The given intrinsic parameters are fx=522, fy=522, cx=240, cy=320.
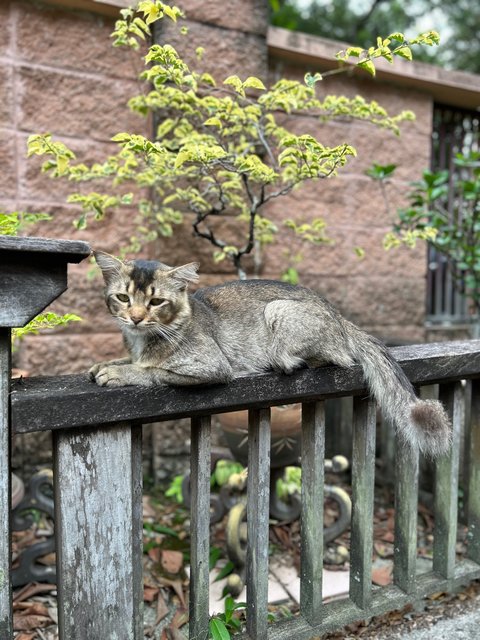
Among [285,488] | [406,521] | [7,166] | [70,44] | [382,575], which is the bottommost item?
[382,575]

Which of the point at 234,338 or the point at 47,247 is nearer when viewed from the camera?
the point at 47,247

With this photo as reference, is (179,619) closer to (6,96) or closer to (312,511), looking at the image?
(312,511)

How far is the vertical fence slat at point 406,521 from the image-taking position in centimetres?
206

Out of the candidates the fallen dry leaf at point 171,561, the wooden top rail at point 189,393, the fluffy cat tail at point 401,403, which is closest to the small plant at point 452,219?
the wooden top rail at point 189,393

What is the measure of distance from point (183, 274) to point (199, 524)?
2.68ft

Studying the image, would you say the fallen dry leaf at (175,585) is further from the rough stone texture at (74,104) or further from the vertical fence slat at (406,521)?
the rough stone texture at (74,104)

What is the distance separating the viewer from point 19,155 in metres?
3.25

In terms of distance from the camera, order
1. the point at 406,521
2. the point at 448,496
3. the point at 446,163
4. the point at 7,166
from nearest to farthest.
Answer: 1. the point at 406,521
2. the point at 448,496
3. the point at 7,166
4. the point at 446,163

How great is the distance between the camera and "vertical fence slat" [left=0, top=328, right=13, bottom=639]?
4.43 feet

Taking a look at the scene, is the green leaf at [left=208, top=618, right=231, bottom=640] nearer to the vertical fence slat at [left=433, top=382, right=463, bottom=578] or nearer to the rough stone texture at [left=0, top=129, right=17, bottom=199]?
the vertical fence slat at [left=433, top=382, right=463, bottom=578]

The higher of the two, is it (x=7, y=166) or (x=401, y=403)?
(x=7, y=166)

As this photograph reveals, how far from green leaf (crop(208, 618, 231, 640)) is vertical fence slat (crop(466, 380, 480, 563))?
1.23 metres

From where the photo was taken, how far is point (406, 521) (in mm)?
2082

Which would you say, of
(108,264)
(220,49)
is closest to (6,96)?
(220,49)
